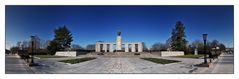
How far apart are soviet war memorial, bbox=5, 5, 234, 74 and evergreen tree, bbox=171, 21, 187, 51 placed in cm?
4

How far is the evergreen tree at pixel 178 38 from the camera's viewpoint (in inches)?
562

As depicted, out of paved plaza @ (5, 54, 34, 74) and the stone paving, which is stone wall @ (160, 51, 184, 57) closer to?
the stone paving

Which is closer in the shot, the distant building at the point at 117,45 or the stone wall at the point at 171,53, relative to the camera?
the distant building at the point at 117,45

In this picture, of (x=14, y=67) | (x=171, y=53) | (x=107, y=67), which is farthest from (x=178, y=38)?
(x=14, y=67)

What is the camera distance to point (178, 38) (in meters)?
15.3

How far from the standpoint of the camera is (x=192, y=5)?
13.7 metres

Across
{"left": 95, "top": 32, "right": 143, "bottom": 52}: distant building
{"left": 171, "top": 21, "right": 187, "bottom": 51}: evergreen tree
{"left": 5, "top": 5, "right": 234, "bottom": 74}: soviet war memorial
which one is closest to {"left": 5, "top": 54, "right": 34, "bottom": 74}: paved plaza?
{"left": 5, "top": 5, "right": 234, "bottom": 74}: soviet war memorial

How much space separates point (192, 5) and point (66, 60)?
5.98 meters

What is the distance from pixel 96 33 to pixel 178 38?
149 inches

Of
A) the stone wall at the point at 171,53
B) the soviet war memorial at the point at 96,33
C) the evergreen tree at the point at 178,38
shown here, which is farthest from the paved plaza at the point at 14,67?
the stone wall at the point at 171,53

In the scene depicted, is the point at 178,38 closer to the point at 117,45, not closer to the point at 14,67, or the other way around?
the point at 117,45

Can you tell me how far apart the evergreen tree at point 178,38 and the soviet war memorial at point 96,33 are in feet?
0.14
